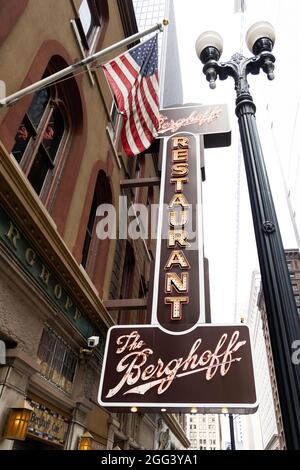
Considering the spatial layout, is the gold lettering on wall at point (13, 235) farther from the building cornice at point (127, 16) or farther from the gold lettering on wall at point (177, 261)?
the building cornice at point (127, 16)

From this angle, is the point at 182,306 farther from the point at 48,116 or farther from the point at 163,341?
the point at 48,116

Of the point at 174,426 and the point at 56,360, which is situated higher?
the point at 174,426

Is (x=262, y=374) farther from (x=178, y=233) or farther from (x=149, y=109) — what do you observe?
(x=149, y=109)

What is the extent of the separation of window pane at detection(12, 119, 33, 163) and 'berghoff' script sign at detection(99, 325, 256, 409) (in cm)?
396

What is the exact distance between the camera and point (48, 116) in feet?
26.7

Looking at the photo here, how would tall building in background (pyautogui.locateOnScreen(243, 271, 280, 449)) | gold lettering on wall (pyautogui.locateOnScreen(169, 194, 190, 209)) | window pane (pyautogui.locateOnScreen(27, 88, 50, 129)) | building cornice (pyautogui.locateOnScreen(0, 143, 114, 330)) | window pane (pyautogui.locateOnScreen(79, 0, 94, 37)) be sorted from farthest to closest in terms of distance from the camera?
tall building in background (pyautogui.locateOnScreen(243, 271, 280, 449)) → window pane (pyautogui.locateOnScreen(79, 0, 94, 37)) → gold lettering on wall (pyautogui.locateOnScreen(169, 194, 190, 209)) → window pane (pyautogui.locateOnScreen(27, 88, 50, 129)) → building cornice (pyautogui.locateOnScreen(0, 143, 114, 330))

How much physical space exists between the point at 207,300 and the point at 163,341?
1.55 metres

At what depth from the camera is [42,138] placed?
7.74m

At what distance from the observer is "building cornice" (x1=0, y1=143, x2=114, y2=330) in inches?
218

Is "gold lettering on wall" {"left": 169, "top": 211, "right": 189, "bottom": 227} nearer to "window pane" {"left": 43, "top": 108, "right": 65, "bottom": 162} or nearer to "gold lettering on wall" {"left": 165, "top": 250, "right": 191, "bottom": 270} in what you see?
"gold lettering on wall" {"left": 165, "top": 250, "right": 191, "bottom": 270}

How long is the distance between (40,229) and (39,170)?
208cm

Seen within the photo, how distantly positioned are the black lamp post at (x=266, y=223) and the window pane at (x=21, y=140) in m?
3.70

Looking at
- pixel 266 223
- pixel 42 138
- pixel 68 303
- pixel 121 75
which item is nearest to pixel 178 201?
pixel 121 75

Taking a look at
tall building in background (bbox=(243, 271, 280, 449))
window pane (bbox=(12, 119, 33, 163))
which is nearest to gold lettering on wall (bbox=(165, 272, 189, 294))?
window pane (bbox=(12, 119, 33, 163))
